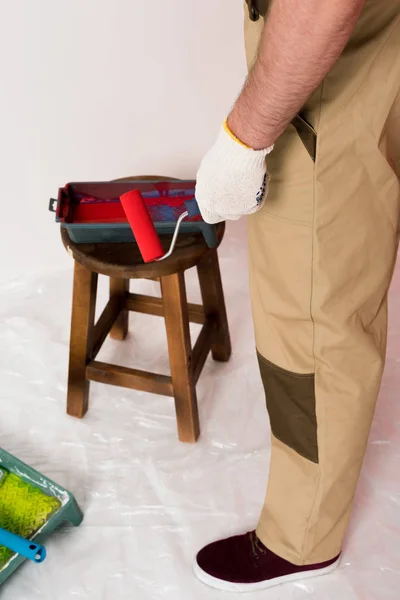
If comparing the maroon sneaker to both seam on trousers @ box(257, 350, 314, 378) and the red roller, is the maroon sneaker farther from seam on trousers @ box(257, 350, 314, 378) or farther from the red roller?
the red roller

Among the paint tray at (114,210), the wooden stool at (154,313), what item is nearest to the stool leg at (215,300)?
the wooden stool at (154,313)

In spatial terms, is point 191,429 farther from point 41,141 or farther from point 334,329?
point 41,141

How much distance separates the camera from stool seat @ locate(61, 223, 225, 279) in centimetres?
103

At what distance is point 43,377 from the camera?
1.41 metres

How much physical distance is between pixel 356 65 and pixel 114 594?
0.90 meters

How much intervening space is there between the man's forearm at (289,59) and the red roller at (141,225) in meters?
0.34

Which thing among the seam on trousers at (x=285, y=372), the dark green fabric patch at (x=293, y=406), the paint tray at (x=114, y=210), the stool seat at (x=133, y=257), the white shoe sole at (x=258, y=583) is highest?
the paint tray at (x=114, y=210)

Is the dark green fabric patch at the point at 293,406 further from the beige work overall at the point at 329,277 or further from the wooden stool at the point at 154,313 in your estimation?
the wooden stool at the point at 154,313

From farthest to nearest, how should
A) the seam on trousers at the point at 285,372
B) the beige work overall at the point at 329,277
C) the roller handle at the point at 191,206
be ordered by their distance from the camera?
the roller handle at the point at 191,206
the seam on trousers at the point at 285,372
the beige work overall at the point at 329,277

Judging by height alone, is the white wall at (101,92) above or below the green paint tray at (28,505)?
above

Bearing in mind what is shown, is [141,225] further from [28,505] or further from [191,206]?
[28,505]

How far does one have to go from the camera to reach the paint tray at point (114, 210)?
1056mm

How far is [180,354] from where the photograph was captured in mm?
1151

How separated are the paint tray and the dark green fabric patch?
0.30m
